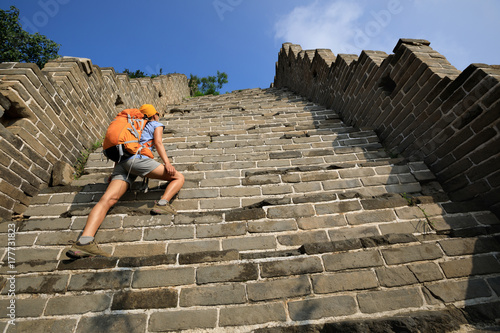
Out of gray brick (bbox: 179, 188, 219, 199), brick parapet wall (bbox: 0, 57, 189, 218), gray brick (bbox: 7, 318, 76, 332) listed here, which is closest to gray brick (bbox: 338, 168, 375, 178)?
gray brick (bbox: 179, 188, 219, 199)

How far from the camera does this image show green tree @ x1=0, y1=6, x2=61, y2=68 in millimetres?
11961

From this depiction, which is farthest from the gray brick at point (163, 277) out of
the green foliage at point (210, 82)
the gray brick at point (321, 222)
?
the green foliage at point (210, 82)

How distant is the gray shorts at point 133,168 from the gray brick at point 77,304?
3.51 feet

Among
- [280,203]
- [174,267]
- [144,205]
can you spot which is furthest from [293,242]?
[144,205]

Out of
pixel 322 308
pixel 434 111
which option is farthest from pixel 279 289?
pixel 434 111

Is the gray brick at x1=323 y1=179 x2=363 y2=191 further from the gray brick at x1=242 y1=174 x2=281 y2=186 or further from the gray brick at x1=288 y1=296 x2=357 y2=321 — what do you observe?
the gray brick at x1=288 y1=296 x2=357 y2=321

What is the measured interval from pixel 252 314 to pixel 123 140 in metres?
1.94

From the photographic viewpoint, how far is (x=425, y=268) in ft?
5.67

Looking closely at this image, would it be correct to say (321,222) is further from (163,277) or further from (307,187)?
(163,277)

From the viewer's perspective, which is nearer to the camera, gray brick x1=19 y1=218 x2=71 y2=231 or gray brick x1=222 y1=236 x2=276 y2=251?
gray brick x1=222 y1=236 x2=276 y2=251

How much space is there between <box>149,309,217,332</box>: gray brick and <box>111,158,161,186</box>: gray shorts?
1.31m

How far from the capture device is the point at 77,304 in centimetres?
157

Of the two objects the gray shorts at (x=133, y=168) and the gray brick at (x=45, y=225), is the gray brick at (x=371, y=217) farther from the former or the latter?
the gray brick at (x=45, y=225)

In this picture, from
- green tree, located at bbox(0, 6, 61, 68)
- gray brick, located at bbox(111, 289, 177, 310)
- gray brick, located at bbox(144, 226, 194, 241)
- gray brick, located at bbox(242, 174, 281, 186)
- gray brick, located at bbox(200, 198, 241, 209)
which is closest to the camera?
gray brick, located at bbox(111, 289, 177, 310)
